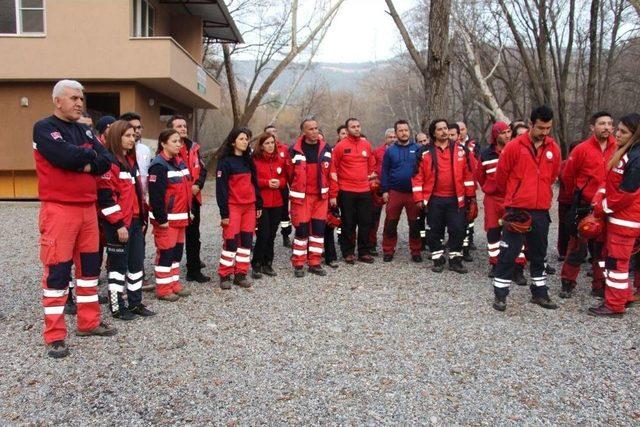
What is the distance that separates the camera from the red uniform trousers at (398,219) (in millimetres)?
7938

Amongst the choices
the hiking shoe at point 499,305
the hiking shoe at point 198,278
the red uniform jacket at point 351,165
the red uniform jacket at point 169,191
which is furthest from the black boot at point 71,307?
the hiking shoe at point 499,305

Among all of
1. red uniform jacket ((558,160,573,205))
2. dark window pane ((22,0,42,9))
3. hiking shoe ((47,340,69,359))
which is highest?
dark window pane ((22,0,42,9))

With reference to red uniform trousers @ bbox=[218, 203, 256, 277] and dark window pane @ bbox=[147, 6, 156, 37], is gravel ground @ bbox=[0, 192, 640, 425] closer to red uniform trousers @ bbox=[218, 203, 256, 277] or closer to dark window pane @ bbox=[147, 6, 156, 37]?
red uniform trousers @ bbox=[218, 203, 256, 277]

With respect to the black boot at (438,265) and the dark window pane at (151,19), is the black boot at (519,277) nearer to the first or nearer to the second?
the black boot at (438,265)

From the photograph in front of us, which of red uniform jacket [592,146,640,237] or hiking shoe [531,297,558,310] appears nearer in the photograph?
red uniform jacket [592,146,640,237]

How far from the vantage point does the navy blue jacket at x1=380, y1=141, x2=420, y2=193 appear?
7883 mm

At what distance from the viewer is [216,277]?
702 centimetres

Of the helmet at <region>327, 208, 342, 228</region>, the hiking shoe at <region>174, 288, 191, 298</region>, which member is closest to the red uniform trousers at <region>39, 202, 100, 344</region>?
the hiking shoe at <region>174, 288, 191, 298</region>

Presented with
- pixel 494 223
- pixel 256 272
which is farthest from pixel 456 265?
pixel 256 272

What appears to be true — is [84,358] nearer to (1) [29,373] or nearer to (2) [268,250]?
(1) [29,373]

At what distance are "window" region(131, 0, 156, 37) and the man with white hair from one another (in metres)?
13.2

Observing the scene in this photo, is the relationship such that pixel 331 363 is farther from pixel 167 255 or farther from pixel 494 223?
pixel 494 223

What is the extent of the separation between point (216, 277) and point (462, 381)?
408 cm

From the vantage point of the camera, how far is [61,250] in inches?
166
